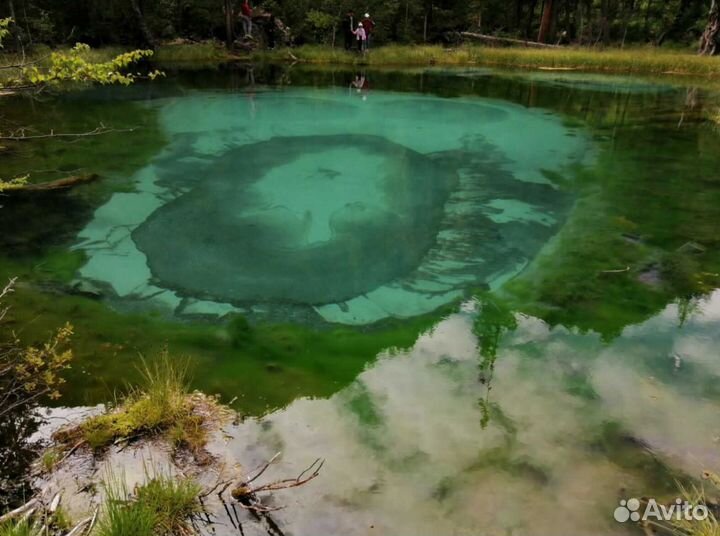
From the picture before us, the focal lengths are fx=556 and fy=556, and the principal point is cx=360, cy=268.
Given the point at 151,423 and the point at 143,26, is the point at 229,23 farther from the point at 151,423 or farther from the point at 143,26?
the point at 151,423

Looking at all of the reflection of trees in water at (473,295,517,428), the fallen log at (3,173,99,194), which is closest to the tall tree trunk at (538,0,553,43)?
the fallen log at (3,173,99,194)

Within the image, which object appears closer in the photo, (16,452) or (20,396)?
(16,452)

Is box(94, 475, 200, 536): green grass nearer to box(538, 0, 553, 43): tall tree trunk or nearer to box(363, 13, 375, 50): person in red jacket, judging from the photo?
box(363, 13, 375, 50): person in red jacket

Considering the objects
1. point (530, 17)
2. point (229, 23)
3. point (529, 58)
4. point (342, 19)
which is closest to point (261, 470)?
point (529, 58)

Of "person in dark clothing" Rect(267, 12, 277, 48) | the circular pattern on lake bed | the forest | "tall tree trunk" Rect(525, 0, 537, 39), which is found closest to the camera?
the circular pattern on lake bed

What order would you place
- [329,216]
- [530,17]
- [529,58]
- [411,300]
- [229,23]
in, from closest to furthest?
[411,300] < [329,216] < [529,58] < [229,23] < [530,17]

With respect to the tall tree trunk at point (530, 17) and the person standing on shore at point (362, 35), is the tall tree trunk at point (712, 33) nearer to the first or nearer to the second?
the tall tree trunk at point (530, 17)
